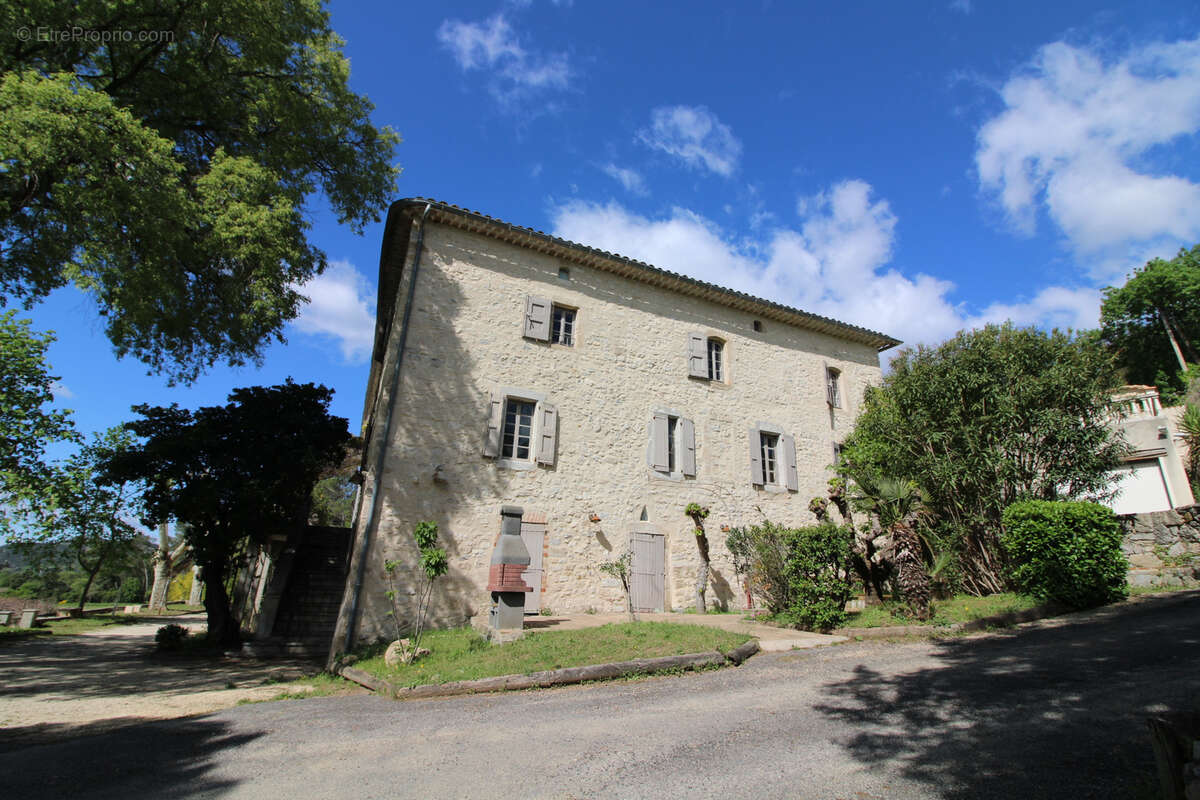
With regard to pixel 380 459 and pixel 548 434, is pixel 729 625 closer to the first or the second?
pixel 548 434

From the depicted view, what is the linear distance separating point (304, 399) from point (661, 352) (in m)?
9.24

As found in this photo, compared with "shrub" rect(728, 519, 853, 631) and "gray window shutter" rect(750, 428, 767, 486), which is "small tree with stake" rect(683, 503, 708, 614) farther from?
"shrub" rect(728, 519, 853, 631)

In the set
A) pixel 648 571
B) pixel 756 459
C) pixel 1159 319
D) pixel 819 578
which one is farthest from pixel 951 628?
pixel 1159 319

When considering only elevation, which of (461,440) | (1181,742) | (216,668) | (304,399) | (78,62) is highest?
(78,62)

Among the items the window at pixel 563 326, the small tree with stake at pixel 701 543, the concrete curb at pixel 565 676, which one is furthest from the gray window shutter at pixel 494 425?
the concrete curb at pixel 565 676

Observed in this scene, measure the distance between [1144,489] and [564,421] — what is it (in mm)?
16249

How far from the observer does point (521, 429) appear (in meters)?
12.1

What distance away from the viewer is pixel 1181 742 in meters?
2.27

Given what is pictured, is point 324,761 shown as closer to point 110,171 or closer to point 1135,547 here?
point 110,171

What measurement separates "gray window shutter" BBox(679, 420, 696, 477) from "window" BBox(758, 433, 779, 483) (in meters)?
2.14

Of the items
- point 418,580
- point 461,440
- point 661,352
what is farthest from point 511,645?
point 661,352

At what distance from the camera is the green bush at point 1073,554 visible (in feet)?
27.4

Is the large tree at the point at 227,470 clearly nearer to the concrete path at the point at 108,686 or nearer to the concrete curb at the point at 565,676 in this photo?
the concrete path at the point at 108,686

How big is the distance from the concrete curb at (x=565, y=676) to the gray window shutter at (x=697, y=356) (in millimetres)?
8468
